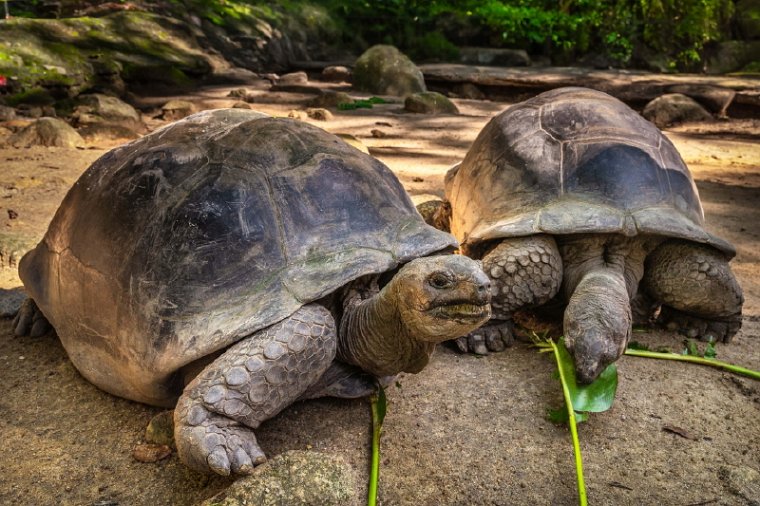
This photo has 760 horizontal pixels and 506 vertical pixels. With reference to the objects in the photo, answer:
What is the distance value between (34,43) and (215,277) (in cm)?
787

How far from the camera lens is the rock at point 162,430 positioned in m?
2.29

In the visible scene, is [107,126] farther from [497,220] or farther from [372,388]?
[372,388]

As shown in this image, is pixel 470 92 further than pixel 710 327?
Yes

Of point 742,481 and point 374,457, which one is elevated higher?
point 742,481

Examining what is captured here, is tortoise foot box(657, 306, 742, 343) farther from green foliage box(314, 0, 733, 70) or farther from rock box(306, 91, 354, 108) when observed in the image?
green foliage box(314, 0, 733, 70)

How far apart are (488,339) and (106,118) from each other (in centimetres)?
594

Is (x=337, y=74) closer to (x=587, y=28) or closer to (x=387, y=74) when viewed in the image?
(x=387, y=74)

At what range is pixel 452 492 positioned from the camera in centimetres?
211

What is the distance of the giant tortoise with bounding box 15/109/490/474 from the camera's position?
81.5 inches

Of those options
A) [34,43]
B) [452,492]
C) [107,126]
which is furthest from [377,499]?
[34,43]

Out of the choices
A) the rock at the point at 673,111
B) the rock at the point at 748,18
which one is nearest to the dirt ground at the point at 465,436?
the rock at the point at 673,111

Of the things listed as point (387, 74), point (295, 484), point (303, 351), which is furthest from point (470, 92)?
point (295, 484)

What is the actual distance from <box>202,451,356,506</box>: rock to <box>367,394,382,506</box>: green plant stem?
107 millimetres

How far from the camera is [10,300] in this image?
11.0ft
